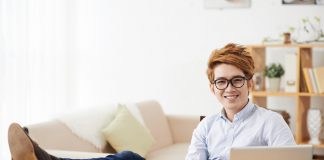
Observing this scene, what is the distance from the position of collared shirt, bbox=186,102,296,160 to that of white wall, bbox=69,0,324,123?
2900 mm

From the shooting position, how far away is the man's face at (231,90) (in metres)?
2.29

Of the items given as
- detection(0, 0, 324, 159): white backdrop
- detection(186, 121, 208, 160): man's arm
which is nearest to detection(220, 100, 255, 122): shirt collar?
detection(186, 121, 208, 160): man's arm

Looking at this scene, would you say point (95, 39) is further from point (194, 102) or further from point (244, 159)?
point (244, 159)

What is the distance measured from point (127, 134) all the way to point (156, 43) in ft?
5.23

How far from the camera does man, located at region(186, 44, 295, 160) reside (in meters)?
2.28

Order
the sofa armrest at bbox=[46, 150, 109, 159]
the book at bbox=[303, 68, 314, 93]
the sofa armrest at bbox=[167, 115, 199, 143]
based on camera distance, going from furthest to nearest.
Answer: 1. the sofa armrest at bbox=[167, 115, 199, 143]
2. the book at bbox=[303, 68, 314, 93]
3. the sofa armrest at bbox=[46, 150, 109, 159]

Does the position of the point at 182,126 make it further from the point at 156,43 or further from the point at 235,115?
the point at 235,115

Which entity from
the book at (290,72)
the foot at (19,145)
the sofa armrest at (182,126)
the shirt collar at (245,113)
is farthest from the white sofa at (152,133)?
the shirt collar at (245,113)

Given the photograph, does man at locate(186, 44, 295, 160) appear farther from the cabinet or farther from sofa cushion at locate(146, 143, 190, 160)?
the cabinet

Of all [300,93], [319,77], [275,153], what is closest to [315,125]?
[300,93]

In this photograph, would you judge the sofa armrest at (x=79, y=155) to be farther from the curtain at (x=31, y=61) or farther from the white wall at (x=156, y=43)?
the white wall at (x=156, y=43)

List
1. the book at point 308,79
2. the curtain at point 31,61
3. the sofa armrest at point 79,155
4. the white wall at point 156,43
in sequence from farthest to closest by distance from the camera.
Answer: the white wall at point 156,43
the book at point 308,79
the curtain at point 31,61
the sofa armrest at point 79,155

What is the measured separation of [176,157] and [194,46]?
152 cm

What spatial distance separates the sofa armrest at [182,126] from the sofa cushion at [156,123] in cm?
6
